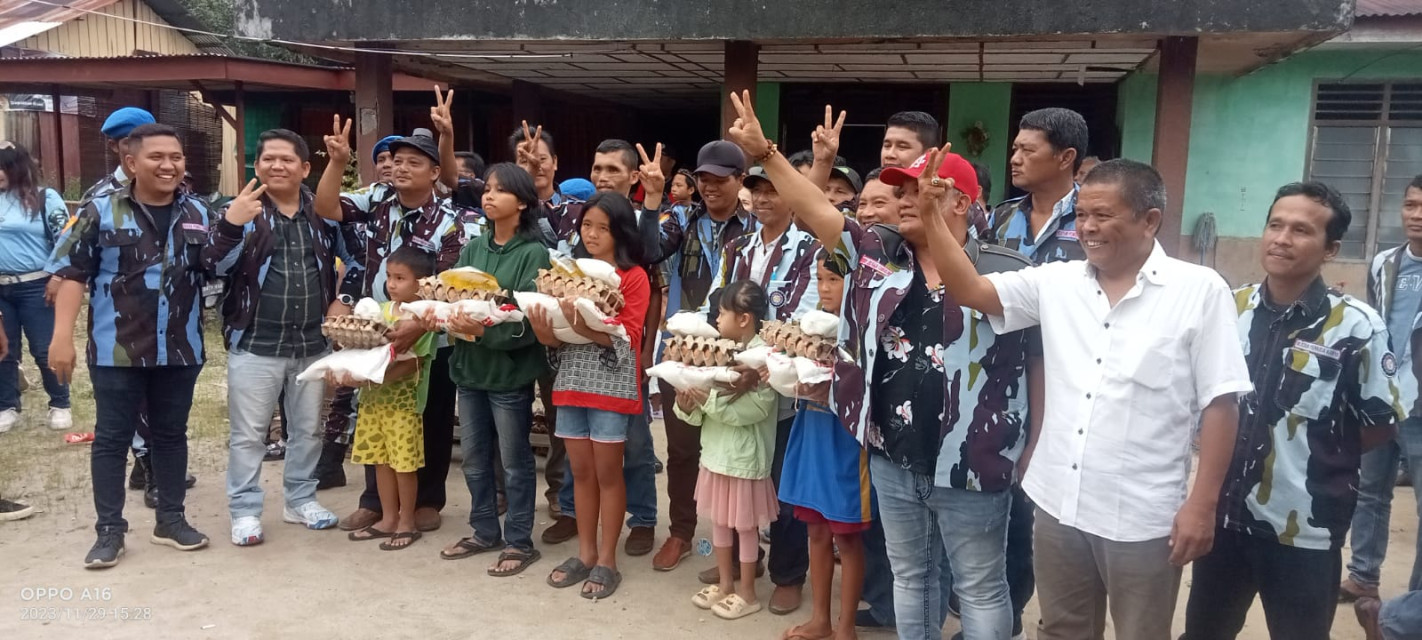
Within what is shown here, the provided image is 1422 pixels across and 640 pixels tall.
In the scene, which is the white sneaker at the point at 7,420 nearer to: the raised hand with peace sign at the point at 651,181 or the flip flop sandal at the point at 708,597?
the raised hand with peace sign at the point at 651,181

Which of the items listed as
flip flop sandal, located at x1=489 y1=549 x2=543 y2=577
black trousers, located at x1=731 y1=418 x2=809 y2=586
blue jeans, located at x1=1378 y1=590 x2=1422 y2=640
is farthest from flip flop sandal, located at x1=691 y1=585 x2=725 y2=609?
blue jeans, located at x1=1378 y1=590 x2=1422 y2=640

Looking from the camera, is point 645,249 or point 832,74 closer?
point 645,249

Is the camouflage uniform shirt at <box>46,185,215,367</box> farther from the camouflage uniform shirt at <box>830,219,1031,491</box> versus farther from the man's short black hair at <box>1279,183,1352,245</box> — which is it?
the man's short black hair at <box>1279,183,1352,245</box>

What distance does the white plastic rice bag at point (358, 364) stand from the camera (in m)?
4.27

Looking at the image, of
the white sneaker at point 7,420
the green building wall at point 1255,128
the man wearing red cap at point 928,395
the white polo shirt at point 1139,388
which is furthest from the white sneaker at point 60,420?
the green building wall at point 1255,128

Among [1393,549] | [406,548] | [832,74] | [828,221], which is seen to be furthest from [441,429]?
[832,74]

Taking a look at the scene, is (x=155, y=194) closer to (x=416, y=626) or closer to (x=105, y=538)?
(x=105, y=538)

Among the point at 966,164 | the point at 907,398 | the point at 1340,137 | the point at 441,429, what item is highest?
the point at 1340,137

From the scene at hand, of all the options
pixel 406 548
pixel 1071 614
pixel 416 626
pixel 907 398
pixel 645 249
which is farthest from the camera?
pixel 406 548

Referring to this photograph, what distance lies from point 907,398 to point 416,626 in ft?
7.22

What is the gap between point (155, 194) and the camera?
14.0ft

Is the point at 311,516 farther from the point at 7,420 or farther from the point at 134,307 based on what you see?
the point at 7,420

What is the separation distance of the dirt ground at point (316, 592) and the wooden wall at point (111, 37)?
1479 centimetres

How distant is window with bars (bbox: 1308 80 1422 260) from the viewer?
30.1ft
